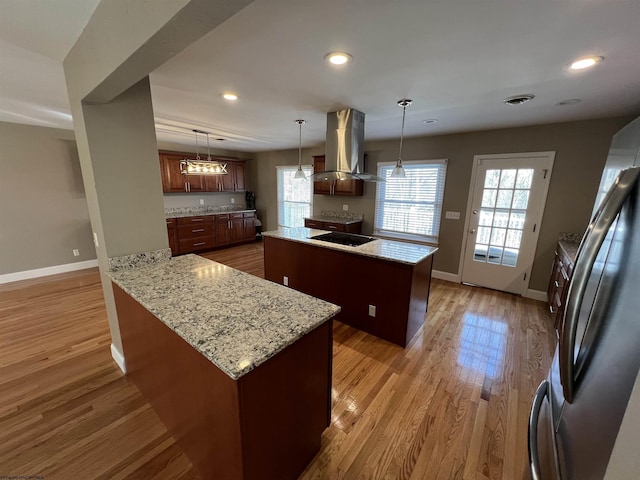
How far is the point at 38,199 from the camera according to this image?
3908mm

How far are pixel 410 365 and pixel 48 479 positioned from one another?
243 cm

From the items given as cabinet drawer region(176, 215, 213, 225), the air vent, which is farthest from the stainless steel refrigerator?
cabinet drawer region(176, 215, 213, 225)

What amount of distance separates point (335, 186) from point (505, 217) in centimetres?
281

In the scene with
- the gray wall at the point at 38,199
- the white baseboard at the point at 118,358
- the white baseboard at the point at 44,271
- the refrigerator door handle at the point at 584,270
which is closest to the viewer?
the refrigerator door handle at the point at 584,270

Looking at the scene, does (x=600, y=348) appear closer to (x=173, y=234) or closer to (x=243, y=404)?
(x=243, y=404)

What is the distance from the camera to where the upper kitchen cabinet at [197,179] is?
5047 mm

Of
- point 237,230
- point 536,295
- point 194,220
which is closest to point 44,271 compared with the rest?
point 194,220

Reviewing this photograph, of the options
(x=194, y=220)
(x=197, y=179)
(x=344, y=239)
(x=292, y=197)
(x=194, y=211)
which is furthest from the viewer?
(x=292, y=197)

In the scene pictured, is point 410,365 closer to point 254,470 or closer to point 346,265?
point 346,265

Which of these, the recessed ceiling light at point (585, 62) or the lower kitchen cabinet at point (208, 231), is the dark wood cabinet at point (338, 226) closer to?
the lower kitchen cabinet at point (208, 231)

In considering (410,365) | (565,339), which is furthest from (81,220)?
(565,339)

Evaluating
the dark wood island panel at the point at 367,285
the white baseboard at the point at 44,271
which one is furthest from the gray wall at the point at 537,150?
the white baseboard at the point at 44,271

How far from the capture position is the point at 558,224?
3.24 metres

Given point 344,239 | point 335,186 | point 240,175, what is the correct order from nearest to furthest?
point 344,239 < point 335,186 < point 240,175
